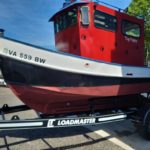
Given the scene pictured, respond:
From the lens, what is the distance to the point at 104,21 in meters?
6.85

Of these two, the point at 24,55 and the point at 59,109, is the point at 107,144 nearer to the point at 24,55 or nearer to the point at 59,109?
the point at 59,109

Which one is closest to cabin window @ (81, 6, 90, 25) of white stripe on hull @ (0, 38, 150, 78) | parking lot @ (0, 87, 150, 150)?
white stripe on hull @ (0, 38, 150, 78)

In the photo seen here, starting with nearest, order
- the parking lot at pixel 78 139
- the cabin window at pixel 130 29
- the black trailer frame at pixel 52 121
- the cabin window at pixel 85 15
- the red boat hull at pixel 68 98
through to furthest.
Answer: the black trailer frame at pixel 52 121 → the red boat hull at pixel 68 98 → the parking lot at pixel 78 139 → the cabin window at pixel 85 15 → the cabin window at pixel 130 29

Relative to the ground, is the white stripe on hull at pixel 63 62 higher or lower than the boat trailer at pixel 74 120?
higher

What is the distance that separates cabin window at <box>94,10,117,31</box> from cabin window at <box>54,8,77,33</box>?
513mm

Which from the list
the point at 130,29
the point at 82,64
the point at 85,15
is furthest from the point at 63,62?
the point at 130,29

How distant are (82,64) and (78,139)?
1.80 meters

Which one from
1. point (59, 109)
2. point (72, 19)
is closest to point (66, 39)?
point (72, 19)

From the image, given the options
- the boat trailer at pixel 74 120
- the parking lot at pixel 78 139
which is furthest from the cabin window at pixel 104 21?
the parking lot at pixel 78 139

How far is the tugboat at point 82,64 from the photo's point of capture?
5.61 m

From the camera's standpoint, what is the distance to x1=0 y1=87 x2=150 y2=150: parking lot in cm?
606

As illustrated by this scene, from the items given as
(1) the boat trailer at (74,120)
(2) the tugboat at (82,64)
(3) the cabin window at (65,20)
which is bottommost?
(1) the boat trailer at (74,120)

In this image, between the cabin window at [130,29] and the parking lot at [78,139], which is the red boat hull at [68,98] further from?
the cabin window at [130,29]

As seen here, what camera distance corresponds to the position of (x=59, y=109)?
6438 mm
